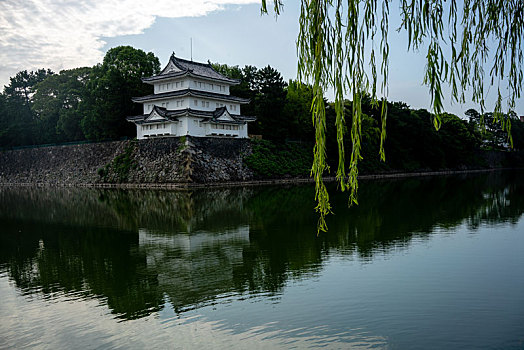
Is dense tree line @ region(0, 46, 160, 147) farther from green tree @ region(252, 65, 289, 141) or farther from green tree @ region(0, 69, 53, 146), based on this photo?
green tree @ region(252, 65, 289, 141)

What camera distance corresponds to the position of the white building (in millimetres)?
34906

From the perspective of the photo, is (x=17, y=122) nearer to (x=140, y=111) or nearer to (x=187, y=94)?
(x=140, y=111)

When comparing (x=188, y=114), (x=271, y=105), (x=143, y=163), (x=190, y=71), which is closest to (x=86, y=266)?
(x=188, y=114)

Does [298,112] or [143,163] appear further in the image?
[298,112]

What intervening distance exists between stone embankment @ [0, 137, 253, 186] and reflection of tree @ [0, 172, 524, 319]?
1173cm

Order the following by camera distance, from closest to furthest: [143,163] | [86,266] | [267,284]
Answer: [267,284], [86,266], [143,163]

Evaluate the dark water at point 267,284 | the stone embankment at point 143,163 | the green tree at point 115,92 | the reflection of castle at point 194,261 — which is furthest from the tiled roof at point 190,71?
the reflection of castle at point 194,261

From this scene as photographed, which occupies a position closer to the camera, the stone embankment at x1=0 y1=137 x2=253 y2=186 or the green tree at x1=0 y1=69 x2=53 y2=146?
the stone embankment at x1=0 y1=137 x2=253 y2=186

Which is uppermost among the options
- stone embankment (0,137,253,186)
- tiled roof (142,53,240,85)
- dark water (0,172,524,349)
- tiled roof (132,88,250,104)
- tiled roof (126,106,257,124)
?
tiled roof (142,53,240,85)

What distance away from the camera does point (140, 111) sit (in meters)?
40.9

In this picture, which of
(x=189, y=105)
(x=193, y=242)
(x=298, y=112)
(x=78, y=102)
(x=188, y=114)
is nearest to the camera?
(x=193, y=242)

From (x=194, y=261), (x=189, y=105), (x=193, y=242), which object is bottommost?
(x=194, y=261)

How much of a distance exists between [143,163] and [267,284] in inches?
1138

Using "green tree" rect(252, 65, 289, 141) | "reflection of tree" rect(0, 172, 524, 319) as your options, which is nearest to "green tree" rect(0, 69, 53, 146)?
"green tree" rect(252, 65, 289, 141)
